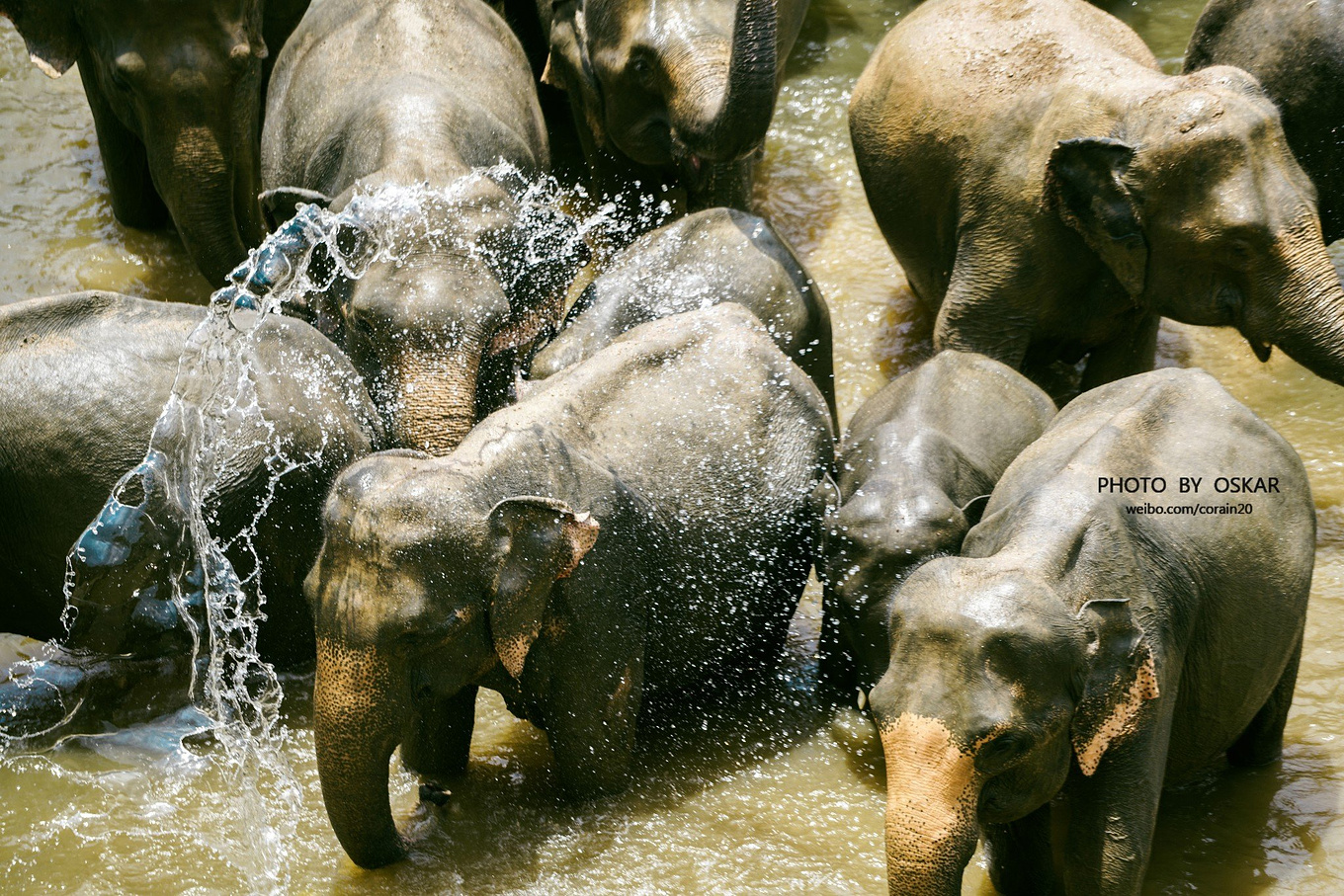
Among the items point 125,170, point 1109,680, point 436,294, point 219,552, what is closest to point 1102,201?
point 436,294

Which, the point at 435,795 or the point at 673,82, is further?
the point at 673,82

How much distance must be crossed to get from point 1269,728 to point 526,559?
223 centimetres

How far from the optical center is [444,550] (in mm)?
4164

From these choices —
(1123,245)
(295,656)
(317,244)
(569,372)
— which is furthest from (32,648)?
(1123,245)

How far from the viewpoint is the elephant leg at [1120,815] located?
3910 millimetres

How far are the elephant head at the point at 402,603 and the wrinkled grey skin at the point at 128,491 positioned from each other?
40.0 inches

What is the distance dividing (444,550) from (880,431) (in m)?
1.72

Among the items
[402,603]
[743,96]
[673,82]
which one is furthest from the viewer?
[673,82]

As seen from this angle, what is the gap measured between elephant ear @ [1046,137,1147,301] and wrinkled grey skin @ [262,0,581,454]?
1837 mm

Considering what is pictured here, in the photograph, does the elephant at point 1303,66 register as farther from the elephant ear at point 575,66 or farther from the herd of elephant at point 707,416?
the elephant ear at point 575,66

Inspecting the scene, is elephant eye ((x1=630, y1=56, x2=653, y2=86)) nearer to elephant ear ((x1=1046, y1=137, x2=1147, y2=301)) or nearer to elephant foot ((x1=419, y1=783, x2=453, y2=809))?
elephant ear ((x1=1046, y1=137, x2=1147, y2=301))

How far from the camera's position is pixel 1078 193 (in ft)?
18.9

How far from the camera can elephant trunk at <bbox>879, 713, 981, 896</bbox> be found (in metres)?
3.59

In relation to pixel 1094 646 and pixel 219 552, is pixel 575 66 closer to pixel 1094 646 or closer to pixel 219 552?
pixel 219 552
